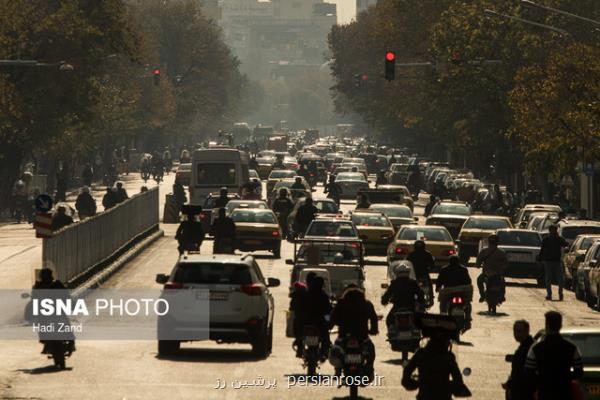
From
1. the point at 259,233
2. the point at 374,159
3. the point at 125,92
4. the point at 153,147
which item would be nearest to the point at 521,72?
the point at 259,233

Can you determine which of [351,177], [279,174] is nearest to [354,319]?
[279,174]

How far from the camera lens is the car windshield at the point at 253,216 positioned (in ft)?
160

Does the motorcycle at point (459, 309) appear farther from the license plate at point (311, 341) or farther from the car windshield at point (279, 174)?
the car windshield at point (279, 174)

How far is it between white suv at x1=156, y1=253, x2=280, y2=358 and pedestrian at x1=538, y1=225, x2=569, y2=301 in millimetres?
13618

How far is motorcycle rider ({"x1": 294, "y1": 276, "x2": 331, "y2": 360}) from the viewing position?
873 inches

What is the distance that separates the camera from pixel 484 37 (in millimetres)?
74750

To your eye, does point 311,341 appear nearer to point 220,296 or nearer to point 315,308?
point 315,308

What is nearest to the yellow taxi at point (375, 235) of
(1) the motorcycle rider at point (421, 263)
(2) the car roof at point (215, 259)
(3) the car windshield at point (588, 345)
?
(1) the motorcycle rider at point (421, 263)

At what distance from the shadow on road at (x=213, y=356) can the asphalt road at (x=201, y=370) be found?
0.01 metres

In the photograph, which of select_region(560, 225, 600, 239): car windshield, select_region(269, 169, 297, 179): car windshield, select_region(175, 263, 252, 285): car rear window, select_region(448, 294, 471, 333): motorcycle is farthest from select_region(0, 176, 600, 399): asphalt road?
select_region(269, 169, 297, 179): car windshield

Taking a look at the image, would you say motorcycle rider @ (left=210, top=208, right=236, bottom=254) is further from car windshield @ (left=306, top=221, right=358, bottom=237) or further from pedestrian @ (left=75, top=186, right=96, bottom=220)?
pedestrian @ (left=75, top=186, right=96, bottom=220)

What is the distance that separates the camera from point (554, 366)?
49.0 ft

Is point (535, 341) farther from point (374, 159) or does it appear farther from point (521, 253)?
point (374, 159)

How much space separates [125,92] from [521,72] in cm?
4436
